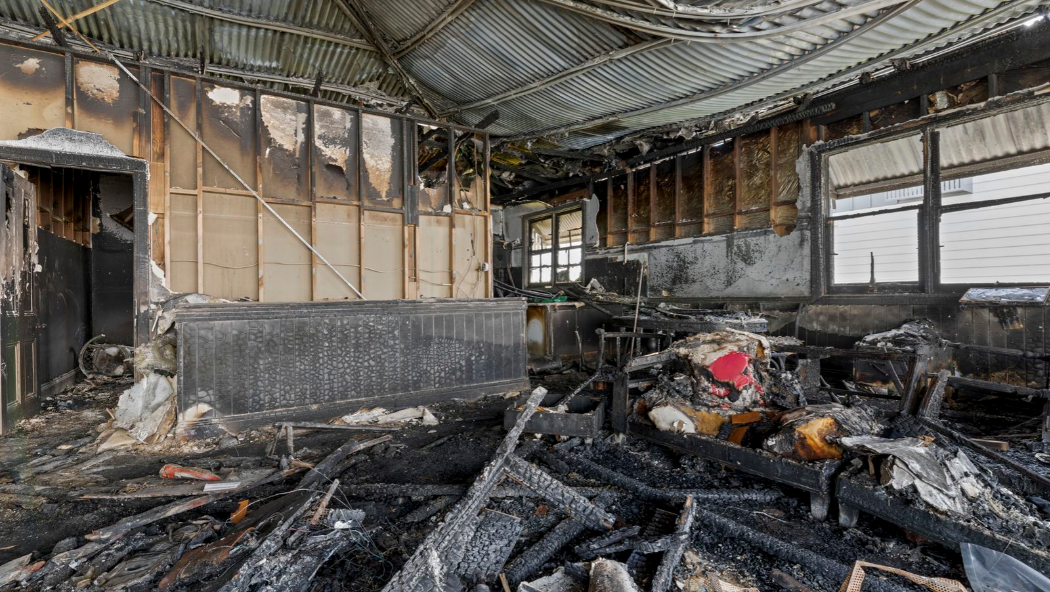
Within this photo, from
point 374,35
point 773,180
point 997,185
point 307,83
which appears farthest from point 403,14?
point 997,185

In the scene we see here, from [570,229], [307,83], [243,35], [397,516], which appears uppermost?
[243,35]

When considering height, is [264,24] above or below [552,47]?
above

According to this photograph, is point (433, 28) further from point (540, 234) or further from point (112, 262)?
point (540, 234)

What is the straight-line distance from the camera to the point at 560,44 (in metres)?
5.54

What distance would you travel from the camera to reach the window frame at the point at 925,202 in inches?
220

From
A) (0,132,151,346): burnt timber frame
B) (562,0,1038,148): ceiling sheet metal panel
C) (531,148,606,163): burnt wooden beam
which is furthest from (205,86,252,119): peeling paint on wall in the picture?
(562,0,1038,148): ceiling sheet metal panel

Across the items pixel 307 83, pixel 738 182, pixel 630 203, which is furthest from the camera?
pixel 630 203

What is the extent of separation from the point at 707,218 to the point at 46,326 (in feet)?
34.9

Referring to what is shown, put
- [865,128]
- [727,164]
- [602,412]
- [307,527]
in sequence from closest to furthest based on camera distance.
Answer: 1. [307,527]
2. [602,412]
3. [865,128]
4. [727,164]

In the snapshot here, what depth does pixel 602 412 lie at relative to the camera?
165 inches

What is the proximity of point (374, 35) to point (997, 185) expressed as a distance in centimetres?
881

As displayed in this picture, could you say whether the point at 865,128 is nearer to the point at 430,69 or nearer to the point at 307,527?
the point at 430,69

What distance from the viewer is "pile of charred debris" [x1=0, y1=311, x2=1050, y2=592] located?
2.30m

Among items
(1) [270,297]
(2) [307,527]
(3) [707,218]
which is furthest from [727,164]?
(2) [307,527]
